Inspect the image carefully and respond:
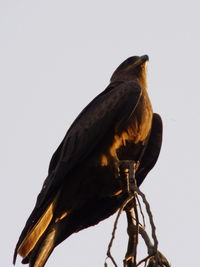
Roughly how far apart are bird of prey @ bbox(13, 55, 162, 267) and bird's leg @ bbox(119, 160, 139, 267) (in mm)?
726

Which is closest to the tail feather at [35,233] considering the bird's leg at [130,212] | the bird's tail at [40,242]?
the bird's tail at [40,242]

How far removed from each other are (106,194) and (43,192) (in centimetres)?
79

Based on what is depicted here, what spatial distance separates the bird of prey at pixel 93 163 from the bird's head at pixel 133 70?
146 centimetres

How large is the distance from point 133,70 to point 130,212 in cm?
417

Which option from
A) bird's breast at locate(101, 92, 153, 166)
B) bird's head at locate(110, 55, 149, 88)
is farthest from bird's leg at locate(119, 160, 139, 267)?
bird's head at locate(110, 55, 149, 88)

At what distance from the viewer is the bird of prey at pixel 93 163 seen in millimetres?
6527

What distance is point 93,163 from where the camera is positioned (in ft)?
22.1

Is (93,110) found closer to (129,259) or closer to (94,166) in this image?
(94,166)

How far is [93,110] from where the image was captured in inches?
287

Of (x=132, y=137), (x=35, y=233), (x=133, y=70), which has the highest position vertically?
(x=133, y=70)

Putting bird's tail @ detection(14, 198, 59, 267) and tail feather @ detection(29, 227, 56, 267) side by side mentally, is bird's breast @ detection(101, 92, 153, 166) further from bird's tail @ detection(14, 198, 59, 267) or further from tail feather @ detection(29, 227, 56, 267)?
tail feather @ detection(29, 227, 56, 267)

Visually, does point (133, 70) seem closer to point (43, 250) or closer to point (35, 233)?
point (35, 233)

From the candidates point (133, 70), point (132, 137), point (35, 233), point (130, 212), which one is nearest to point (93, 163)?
point (132, 137)

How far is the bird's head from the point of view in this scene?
8695 millimetres
